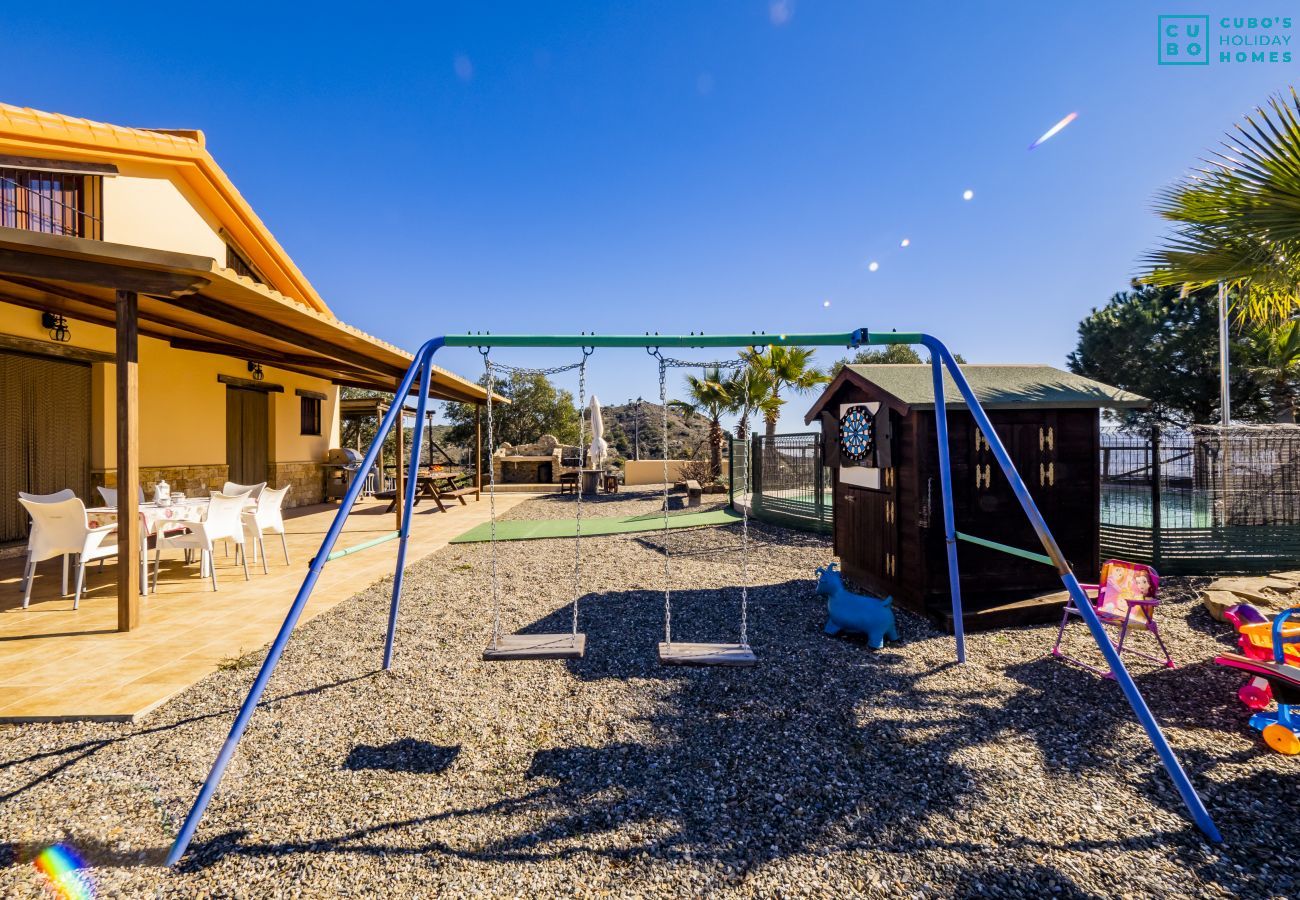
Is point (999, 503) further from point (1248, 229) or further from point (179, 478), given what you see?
point (179, 478)

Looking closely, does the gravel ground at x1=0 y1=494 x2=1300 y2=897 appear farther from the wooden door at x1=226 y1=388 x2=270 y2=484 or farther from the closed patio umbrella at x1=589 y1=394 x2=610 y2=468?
the wooden door at x1=226 y1=388 x2=270 y2=484

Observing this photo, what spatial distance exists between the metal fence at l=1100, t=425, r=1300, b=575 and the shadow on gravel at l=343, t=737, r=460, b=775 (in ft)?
25.1

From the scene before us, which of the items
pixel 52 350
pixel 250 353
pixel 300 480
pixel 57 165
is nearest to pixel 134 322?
pixel 52 350

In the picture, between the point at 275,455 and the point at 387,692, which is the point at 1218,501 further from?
the point at 275,455

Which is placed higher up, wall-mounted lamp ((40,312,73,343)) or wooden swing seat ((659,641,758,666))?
wall-mounted lamp ((40,312,73,343))

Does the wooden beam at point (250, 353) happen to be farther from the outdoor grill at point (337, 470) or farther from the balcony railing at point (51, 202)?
the outdoor grill at point (337, 470)

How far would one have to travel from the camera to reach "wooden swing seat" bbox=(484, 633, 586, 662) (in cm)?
364

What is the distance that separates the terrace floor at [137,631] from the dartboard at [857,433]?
5.86m

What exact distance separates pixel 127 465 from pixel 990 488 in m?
7.73

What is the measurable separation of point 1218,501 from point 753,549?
597 cm

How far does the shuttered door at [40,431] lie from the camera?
24.0 ft

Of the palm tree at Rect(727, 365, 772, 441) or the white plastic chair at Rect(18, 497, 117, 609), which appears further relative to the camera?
the palm tree at Rect(727, 365, 772, 441)

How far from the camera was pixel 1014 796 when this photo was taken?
8.25 feet

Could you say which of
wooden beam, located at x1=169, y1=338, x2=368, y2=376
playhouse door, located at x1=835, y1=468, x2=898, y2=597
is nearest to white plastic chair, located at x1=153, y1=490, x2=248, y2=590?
wooden beam, located at x1=169, y1=338, x2=368, y2=376
